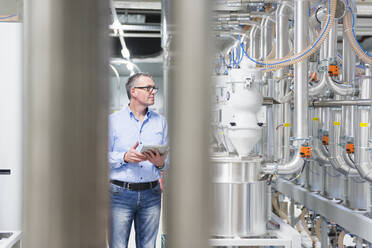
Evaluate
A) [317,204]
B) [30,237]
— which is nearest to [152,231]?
[317,204]

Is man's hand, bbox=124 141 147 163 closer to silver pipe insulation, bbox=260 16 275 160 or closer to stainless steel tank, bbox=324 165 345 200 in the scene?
silver pipe insulation, bbox=260 16 275 160

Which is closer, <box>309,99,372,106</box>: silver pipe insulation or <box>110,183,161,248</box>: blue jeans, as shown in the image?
<box>110,183,161,248</box>: blue jeans

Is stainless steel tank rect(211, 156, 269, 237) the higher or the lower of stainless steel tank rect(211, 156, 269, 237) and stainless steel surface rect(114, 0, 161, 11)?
the lower

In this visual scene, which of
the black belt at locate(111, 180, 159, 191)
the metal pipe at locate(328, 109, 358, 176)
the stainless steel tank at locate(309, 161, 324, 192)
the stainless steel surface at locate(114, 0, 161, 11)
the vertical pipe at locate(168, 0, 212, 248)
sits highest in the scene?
the stainless steel surface at locate(114, 0, 161, 11)

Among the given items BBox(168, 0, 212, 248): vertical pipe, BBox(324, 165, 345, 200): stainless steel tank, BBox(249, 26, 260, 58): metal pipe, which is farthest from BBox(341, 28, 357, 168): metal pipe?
BBox(168, 0, 212, 248): vertical pipe

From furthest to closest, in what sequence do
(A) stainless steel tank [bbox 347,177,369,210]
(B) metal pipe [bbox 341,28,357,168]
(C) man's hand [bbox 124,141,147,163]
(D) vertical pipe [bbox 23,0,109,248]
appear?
(B) metal pipe [bbox 341,28,357,168], (A) stainless steel tank [bbox 347,177,369,210], (C) man's hand [bbox 124,141,147,163], (D) vertical pipe [bbox 23,0,109,248]

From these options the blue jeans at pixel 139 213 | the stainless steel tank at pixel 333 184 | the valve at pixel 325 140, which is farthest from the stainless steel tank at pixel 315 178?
the blue jeans at pixel 139 213

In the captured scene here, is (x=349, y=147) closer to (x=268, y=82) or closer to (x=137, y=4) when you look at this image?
(x=268, y=82)

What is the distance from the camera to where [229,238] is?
183cm

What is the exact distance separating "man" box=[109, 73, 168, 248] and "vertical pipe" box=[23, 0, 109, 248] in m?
1.86

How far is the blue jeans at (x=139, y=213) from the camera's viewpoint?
2.14 metres

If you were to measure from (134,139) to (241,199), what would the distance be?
0.75m

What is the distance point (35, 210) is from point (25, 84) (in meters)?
0.07

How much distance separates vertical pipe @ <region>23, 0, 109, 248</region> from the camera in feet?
0.61
